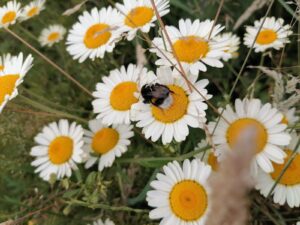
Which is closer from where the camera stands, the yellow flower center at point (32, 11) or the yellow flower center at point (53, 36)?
the yellow flower center at point (32, 11)

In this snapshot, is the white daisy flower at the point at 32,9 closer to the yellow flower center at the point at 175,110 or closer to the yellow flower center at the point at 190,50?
the yellow flower center at the point at 190,50

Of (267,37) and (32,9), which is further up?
(32,9)

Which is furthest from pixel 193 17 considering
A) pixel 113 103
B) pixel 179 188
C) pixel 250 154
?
pixel 250 154

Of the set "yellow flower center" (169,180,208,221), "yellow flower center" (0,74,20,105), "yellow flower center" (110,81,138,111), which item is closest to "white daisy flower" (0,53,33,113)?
"yellow flower center" (0,74,20,105)

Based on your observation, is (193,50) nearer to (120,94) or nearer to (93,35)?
(120,94)

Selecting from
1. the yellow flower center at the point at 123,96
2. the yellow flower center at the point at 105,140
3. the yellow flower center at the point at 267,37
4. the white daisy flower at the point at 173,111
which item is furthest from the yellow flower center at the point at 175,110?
the yellow flower center at the point at 267,37

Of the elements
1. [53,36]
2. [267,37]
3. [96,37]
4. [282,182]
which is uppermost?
[53,36]

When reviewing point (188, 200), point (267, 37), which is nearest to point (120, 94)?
point (188, 200)
